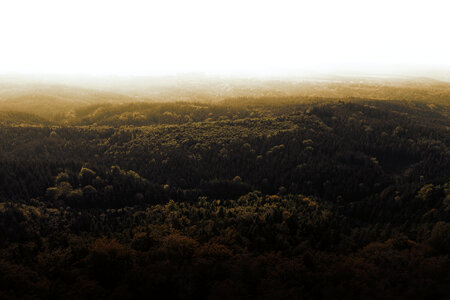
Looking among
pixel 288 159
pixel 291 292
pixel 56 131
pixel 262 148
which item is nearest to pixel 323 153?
pixel 288 159

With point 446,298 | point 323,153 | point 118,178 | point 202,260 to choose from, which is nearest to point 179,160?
point 118,178

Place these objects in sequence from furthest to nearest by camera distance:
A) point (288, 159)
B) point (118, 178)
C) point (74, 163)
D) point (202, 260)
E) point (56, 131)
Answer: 1. point (56, 131)
2. point (288, 159)
3. point (74, 163)
4. point (118, 178)
5. point (202, 260)

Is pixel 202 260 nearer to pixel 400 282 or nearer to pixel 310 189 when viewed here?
pixel 400 282

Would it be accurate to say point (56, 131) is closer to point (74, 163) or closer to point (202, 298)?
point (74, 163)

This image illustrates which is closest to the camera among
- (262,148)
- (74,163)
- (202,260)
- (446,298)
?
(446,298)

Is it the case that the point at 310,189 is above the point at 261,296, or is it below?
below

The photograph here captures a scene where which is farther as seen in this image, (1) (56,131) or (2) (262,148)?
(1) (56,131)

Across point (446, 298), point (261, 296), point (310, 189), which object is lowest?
point (310, 189)
